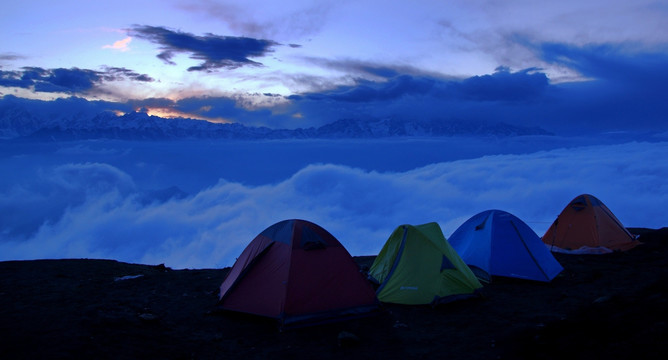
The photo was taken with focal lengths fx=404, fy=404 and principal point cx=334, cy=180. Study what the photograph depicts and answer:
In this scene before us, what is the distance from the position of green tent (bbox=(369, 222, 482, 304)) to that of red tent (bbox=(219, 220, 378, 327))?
1.21m

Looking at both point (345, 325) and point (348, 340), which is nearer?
point (348, 340)

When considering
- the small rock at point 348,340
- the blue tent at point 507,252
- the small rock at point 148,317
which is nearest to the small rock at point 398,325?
the small rock at point 348,340

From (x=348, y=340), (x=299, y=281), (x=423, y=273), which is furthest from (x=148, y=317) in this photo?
(x=423, y=273)

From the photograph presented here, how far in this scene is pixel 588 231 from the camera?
687 inches

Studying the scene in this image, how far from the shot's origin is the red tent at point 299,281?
943cm

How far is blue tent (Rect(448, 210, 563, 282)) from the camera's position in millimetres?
12875

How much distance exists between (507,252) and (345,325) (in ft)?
21.7

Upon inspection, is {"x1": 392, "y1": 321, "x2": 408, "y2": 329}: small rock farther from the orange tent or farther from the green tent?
the orange tent

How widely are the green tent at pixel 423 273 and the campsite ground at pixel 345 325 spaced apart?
1.19 ft

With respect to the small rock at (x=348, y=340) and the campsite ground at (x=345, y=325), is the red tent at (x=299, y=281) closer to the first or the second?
the campsite ground at (x=345, y=325)

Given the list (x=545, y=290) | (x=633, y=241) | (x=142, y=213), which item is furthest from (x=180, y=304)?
(x=142, y=213)

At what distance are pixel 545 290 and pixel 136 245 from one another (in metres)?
145

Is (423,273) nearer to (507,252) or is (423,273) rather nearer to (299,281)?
(299,281)

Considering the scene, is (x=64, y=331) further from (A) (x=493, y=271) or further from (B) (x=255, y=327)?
(A) (x=493, y=271)
